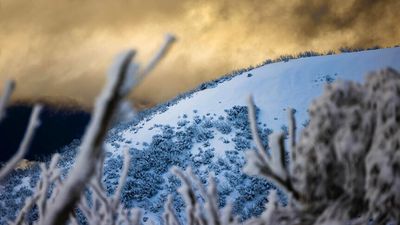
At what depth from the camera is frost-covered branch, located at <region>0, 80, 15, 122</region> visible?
853 mm

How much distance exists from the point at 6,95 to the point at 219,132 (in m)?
22.6

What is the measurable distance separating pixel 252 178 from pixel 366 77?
19083 millimetres

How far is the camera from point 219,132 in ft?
76.8

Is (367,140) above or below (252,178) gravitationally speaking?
below

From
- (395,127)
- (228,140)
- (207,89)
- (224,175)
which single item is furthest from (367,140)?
(207,89)

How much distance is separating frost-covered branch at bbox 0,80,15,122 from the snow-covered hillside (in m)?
16.2

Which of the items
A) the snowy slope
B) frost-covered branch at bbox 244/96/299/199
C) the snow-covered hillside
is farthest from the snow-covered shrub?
the snowy slope

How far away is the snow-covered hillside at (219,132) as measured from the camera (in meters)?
19.5

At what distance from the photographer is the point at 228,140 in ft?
73.5

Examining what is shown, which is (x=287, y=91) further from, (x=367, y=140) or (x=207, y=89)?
(x=367, y=140)

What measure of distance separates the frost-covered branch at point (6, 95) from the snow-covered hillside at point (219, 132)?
16171 millimetres

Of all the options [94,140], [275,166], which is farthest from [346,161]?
[94,140]

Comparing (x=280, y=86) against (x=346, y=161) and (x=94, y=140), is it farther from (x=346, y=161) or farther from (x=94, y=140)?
(x=94, y=140)

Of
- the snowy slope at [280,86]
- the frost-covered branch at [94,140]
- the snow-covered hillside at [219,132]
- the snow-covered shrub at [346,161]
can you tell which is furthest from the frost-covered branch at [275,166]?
the snowy slope at [280,86]
